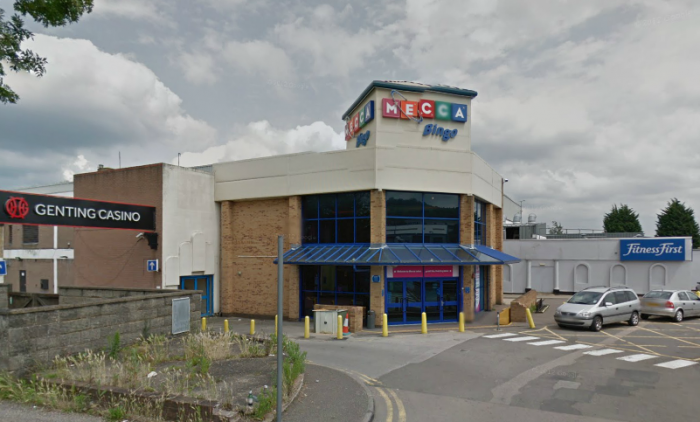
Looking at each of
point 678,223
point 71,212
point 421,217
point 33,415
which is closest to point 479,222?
point 421,217

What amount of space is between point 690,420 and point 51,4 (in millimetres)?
16314

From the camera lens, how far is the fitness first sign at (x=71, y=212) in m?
16.2

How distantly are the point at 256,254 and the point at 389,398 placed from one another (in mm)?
15015

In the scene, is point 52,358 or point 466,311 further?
point 466,311

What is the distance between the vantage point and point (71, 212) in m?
17.9

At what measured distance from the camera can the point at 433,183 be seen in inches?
808

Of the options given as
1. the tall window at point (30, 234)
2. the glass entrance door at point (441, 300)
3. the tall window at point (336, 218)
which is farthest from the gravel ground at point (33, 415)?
the tall window at point (30, 234)

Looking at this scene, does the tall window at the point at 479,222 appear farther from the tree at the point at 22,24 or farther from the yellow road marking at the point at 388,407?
the tree at the point at 22,24

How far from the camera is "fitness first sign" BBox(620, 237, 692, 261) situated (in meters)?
30.2

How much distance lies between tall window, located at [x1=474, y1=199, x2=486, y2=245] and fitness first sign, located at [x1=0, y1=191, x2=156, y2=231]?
54.0 ft

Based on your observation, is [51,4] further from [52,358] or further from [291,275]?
[291,275]

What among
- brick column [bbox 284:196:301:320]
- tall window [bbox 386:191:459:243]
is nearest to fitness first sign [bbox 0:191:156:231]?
brick column [bbox 284:196:301:320]

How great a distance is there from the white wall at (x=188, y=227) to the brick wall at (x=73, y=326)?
759cm

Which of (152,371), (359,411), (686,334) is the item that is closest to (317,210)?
(152,371)
